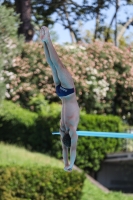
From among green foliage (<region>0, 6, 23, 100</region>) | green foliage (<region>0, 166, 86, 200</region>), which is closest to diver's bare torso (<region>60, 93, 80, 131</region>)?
green foliage (<region>0, 166, 86, 200</region>)

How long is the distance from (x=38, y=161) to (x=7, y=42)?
14.6ft

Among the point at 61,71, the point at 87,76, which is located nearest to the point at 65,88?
the point at 61,71

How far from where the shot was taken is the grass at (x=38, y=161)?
→ 494 inches

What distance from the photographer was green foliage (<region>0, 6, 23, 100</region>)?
1567cm

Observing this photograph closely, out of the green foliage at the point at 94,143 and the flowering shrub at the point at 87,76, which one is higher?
the flowering shrub at the point at 87,76

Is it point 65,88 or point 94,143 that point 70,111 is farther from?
point 94,143

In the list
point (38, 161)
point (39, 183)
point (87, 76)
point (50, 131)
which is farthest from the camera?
point (87, 76)

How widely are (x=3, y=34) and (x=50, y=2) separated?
8.16m

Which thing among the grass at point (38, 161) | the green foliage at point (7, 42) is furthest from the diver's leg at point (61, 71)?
the green foliage at point (7, 42)

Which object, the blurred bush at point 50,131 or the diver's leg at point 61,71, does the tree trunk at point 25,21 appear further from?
the diver's leg at point 61,71

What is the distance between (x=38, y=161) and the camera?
1343 cm

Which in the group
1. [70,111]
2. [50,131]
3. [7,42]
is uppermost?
[70,111]

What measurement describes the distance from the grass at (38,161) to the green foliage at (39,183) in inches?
36.4

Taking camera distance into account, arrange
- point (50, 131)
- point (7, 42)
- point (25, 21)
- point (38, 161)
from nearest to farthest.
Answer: point (38, 161) < point (50, 131) < point (7, 42) < point (25, 21)
